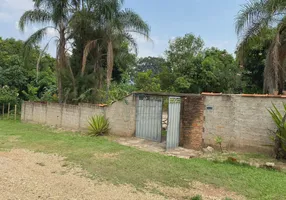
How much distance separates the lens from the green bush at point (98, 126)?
425 inches

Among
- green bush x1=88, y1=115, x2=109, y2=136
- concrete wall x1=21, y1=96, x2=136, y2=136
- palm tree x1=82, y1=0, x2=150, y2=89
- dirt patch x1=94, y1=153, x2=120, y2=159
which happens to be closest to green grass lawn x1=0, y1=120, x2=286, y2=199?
dirt patch x1=94, y1=153, x2=120, y2=159

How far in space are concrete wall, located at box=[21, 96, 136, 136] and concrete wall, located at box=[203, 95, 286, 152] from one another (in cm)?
344

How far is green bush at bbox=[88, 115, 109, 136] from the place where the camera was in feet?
35.4

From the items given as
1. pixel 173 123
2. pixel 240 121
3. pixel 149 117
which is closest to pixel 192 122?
pixel 173 123

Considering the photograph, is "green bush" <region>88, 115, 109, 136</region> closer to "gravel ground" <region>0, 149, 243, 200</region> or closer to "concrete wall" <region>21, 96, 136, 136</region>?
"concrete wall" <region>21, 96, 136, 136</region>

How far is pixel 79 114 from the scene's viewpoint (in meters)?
12.2

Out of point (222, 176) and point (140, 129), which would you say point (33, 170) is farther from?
point (140, 129)

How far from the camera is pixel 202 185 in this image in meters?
4.94

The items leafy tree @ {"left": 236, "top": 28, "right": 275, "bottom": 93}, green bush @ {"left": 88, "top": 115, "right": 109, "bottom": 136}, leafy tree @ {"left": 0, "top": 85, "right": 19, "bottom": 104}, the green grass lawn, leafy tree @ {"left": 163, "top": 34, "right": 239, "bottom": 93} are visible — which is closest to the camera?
the green grass lawn

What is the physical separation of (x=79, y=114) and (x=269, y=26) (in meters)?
8.69

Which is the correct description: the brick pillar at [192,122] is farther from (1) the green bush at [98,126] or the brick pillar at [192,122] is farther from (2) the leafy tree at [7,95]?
(2) the leafy tree at [7,95]

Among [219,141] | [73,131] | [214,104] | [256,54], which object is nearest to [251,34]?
[214,104]

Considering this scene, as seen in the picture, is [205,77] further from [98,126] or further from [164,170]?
[164,170]

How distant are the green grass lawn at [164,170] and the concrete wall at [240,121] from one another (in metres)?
1.46
